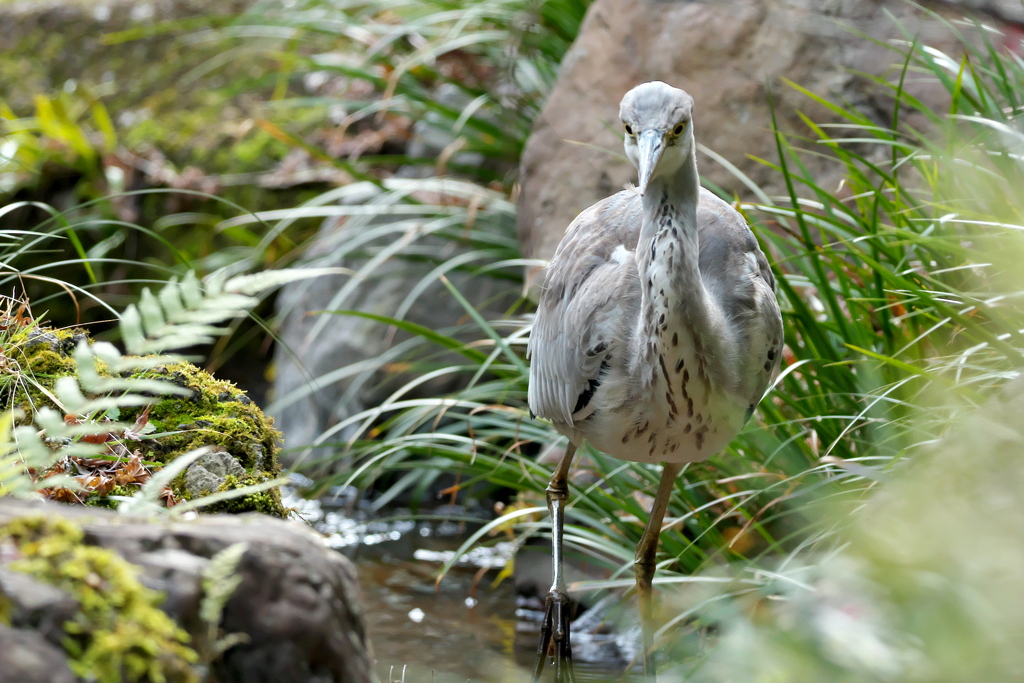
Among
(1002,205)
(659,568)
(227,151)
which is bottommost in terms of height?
(659,568)

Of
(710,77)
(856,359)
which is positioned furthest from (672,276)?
(710,77)

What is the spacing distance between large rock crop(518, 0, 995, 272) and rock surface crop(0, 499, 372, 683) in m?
2.74

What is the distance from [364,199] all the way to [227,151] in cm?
130

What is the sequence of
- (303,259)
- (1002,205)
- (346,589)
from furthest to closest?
(303,259)
(1002,205)
(346,589)

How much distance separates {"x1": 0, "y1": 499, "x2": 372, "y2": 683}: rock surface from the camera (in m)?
1.07

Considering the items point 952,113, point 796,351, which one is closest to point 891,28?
point 952,113

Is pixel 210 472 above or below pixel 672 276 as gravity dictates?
below

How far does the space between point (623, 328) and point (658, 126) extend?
0.56m

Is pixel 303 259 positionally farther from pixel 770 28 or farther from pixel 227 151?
pixel 770 28

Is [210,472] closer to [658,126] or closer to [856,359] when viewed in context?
[658,126]

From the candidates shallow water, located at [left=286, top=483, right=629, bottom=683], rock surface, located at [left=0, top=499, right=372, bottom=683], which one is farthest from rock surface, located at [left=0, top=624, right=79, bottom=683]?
shallow water, located at [left=286, top=483, right=629, bottom=683]

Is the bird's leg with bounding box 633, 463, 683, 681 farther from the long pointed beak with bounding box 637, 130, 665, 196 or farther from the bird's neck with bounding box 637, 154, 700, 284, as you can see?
the long pointed beak with bounding box 637, 130, 665, 196

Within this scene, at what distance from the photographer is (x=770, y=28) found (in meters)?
3.83

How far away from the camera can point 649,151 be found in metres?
1.91
